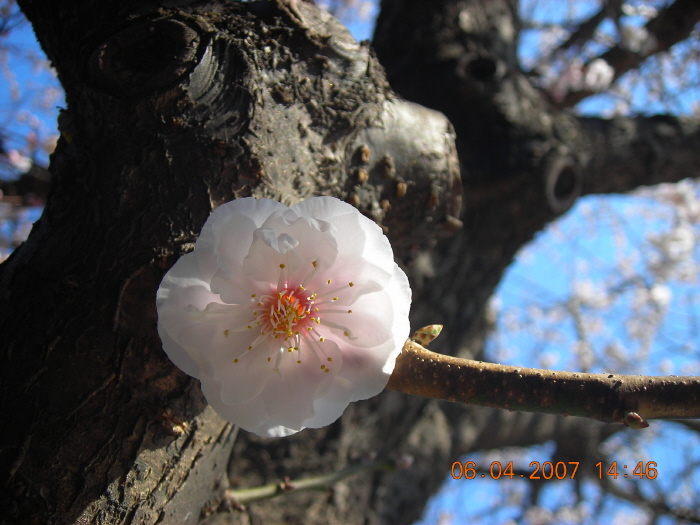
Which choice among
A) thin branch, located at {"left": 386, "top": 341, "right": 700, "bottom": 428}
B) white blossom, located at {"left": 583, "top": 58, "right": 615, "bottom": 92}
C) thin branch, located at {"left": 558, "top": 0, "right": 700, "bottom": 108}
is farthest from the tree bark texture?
white blossom, located at {"left": 583, "top": 58, "right": 615, "bottom": 92}

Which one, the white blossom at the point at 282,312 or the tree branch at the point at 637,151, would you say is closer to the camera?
the white blossom at the point at 282,312

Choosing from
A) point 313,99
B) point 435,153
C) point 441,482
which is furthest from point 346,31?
point 441,482
